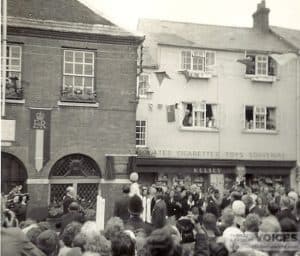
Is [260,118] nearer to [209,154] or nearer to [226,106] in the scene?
[226,106]

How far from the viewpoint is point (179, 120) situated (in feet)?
39.9

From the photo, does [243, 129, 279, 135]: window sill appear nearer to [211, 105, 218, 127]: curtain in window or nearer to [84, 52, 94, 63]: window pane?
[211, 105, 218, 127]: curtain in window

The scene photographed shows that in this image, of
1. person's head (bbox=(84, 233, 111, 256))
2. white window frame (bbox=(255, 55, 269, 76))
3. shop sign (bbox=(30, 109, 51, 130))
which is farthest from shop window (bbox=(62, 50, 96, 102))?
person's head (bbox=(84, 233, 111, 256))

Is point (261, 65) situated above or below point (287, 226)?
above

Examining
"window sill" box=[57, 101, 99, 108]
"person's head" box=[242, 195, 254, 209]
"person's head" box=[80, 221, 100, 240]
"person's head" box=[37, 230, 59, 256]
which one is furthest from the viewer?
"window sill" box=[57, 101, 99, 108]

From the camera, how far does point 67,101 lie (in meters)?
9.86

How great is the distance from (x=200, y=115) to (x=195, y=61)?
1310 millimetres

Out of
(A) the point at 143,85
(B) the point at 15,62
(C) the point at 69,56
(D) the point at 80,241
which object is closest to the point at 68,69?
(C) the point at 69,56

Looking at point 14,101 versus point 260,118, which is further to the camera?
point 260,118

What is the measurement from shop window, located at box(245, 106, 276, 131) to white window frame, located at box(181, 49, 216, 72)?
1368 mm

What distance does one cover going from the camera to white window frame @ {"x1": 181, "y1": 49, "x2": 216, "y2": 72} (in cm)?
1208

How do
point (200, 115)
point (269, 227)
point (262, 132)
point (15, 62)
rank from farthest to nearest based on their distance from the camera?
point (200, 115)
point (262, 132)
point (15, 62)
point (269, 227)

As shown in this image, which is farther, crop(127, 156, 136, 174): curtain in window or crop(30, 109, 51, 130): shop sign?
crop(127, 156, 136, 174): curtain in window

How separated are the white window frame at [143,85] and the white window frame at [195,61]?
3.10 ft
